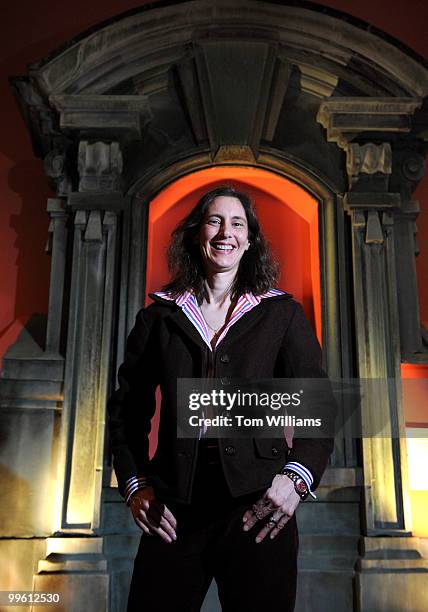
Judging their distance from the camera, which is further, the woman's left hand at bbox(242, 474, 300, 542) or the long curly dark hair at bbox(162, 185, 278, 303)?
the long curly dark hair at bbox(162, 185, 278, 303)

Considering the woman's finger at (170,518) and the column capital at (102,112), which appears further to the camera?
the column capital at (102,112)

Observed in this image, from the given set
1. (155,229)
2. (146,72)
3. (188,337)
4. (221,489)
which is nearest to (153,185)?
(155,229)

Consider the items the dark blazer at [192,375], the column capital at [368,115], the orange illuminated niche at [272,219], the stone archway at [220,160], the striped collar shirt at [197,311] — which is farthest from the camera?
the orange illuminated niche at [272,219]

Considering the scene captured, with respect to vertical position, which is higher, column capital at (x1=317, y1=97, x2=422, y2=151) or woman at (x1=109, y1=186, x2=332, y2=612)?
column capital at (x1=317, y1=97, x2=422, y2=151)

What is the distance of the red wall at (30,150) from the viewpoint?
17.6 ft

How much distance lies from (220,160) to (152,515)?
3641mm

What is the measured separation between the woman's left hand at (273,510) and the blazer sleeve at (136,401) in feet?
1.15

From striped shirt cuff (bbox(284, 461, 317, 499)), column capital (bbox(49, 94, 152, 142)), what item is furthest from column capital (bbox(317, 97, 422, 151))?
striped shirt cuff (bbox(284, 461, 317, 499))

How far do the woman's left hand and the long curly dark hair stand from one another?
0.59 m

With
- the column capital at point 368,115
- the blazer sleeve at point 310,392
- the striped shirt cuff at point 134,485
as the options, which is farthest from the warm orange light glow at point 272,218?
the striped shirt cuff at point 134,485

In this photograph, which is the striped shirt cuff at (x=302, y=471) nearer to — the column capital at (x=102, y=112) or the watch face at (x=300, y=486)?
the watch face at (x=300, y=486)

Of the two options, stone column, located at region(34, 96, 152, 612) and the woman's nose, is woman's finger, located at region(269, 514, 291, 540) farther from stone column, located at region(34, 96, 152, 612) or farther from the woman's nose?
stone column, located at region(34, 96, 152, 612)

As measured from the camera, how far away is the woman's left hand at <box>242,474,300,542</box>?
5.07ft

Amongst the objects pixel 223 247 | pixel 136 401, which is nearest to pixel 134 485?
pixel 136 401
